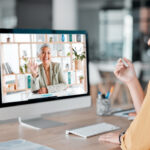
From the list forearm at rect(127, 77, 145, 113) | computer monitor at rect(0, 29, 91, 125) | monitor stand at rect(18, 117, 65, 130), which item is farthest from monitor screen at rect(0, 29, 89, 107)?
forearm at rect(127, 77, 145, 113)

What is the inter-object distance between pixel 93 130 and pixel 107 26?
6.48 meters

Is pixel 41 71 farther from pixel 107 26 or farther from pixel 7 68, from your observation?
pixel 107 26

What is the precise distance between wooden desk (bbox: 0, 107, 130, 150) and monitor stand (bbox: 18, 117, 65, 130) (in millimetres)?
29

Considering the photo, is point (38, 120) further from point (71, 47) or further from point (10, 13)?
point (10, 13)

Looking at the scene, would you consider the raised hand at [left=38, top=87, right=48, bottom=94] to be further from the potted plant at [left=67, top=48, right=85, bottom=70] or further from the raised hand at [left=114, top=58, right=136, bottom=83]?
the raised hand at [left=114, top=58, right=136, bottom=83]

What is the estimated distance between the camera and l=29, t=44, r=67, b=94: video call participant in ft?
5.06

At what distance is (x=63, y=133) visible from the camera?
147 centimetres

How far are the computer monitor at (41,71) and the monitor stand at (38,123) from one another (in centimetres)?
4

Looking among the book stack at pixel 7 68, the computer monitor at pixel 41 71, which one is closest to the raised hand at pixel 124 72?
the computer monitor at pixel 41 71

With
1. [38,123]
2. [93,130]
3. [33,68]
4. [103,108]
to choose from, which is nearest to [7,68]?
[33,68]

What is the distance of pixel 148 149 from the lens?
110cm

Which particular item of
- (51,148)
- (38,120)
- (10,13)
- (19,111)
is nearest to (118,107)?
(38,120)

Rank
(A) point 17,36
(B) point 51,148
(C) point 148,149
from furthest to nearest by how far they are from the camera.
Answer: (A) point 17,36
(B) point 51,148
(C) point 148,149

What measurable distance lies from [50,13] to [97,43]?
9.82 ft
